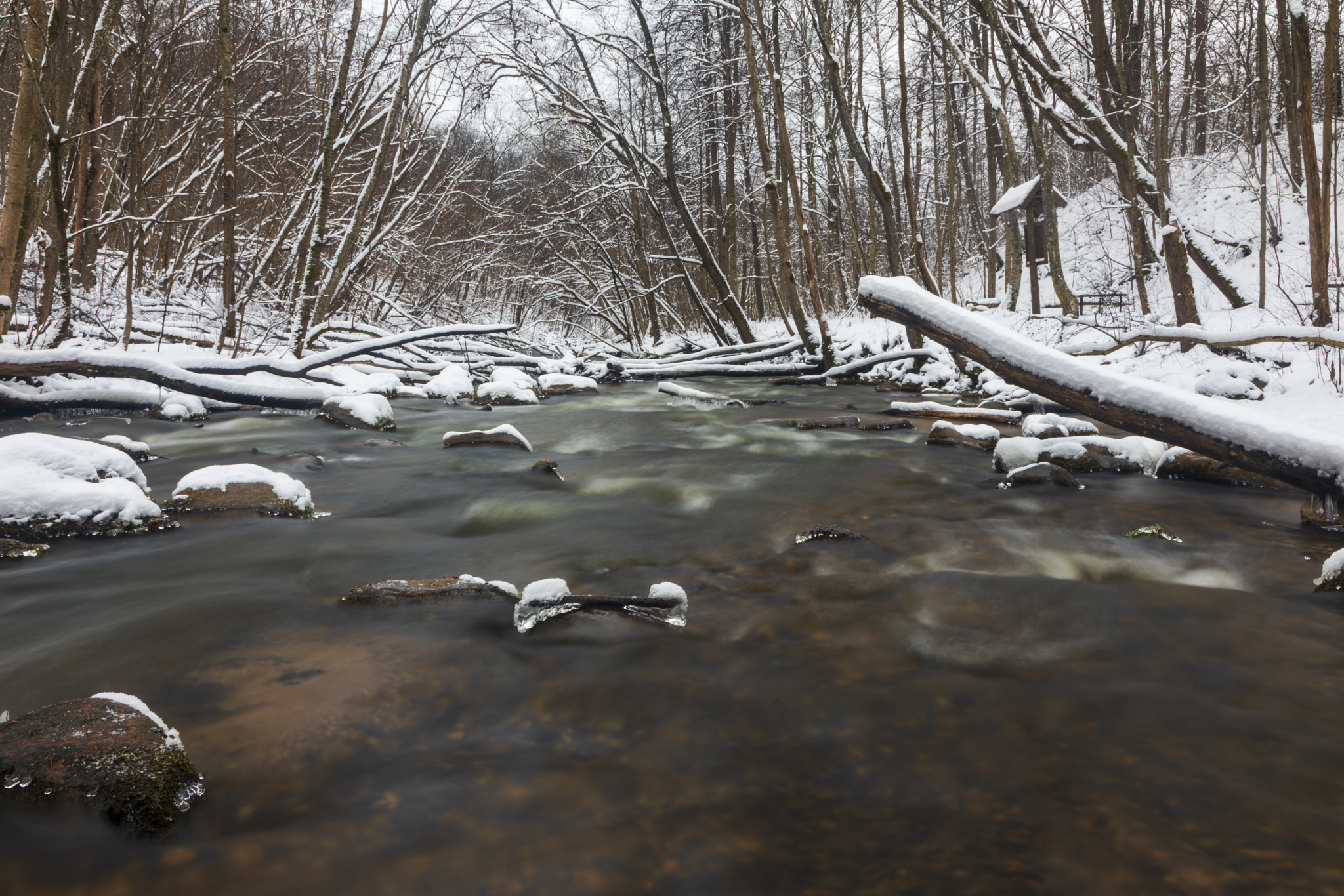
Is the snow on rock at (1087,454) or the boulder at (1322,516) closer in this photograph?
the boulder at (1322,516)

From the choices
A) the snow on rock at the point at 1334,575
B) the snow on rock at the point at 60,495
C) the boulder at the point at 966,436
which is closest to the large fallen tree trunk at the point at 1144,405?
the snow on rock at the point at 1334,575

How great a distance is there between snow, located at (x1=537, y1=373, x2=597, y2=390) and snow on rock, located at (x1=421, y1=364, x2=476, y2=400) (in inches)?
44.4

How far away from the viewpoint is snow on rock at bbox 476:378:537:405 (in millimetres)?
9391

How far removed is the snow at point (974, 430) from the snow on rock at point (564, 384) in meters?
5.73

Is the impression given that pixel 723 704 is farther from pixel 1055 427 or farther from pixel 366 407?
pixel 366 407

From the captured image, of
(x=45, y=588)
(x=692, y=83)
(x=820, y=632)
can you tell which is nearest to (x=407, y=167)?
(x=692, y=83)

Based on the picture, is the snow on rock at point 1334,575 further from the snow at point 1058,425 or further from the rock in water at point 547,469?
the rock in water at point 547,469

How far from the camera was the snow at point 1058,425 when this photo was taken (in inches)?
223

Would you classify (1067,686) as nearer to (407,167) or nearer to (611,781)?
(611,781)

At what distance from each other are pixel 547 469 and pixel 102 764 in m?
3.76

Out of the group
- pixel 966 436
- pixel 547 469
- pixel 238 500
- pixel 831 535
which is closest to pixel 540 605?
pixel 831 535

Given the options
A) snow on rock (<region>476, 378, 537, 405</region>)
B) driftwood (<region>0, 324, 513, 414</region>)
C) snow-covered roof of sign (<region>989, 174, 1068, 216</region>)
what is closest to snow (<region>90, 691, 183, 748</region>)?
driftwood (<region>0, 324, 513, 414</region>)

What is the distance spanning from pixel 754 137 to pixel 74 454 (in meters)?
18.1

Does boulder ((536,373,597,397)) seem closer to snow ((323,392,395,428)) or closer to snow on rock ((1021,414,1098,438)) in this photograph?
snow ((323,392,395,428))
